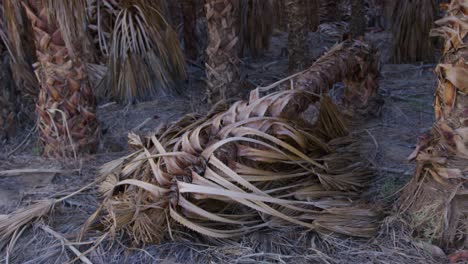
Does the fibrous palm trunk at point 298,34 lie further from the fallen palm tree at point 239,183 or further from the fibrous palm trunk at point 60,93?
the fibrous palm trunk at point 60,93

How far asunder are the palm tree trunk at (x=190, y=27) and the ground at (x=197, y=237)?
105 cm

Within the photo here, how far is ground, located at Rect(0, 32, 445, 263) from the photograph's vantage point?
2.21 m

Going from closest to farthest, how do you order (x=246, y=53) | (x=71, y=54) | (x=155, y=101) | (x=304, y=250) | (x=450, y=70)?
1. (x=450, y=70)
2. (x=304, y=250)
3. (x=71, y=54)
4. (x=155, y=101)
5. (x=246, y=53)

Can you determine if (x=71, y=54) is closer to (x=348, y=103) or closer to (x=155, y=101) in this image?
(x=155, y=101)

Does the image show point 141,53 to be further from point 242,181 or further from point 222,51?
point 242,181

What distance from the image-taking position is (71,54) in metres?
3.39

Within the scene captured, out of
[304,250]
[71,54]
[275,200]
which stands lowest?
[304,250]

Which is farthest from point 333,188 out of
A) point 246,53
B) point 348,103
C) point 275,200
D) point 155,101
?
point 246,53

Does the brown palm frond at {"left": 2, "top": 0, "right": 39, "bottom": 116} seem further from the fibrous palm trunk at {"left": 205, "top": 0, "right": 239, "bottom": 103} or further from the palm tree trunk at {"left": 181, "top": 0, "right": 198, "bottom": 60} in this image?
the palm tree trunk at {"left": 181, "top": 0, "right": 198, "bottom": 60}

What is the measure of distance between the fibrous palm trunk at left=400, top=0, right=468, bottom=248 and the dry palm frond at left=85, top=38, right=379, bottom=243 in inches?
11.7

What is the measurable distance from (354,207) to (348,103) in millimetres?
1701

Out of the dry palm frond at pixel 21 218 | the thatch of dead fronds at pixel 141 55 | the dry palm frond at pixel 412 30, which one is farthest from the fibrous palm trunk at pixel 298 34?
the dry palm frond at pixel 21 218

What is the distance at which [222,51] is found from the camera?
4.36m

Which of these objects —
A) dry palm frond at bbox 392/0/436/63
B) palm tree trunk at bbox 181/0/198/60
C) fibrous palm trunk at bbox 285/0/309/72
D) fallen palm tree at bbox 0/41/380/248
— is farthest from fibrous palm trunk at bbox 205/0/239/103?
dry palm frond at bbox 392/0/436/63
